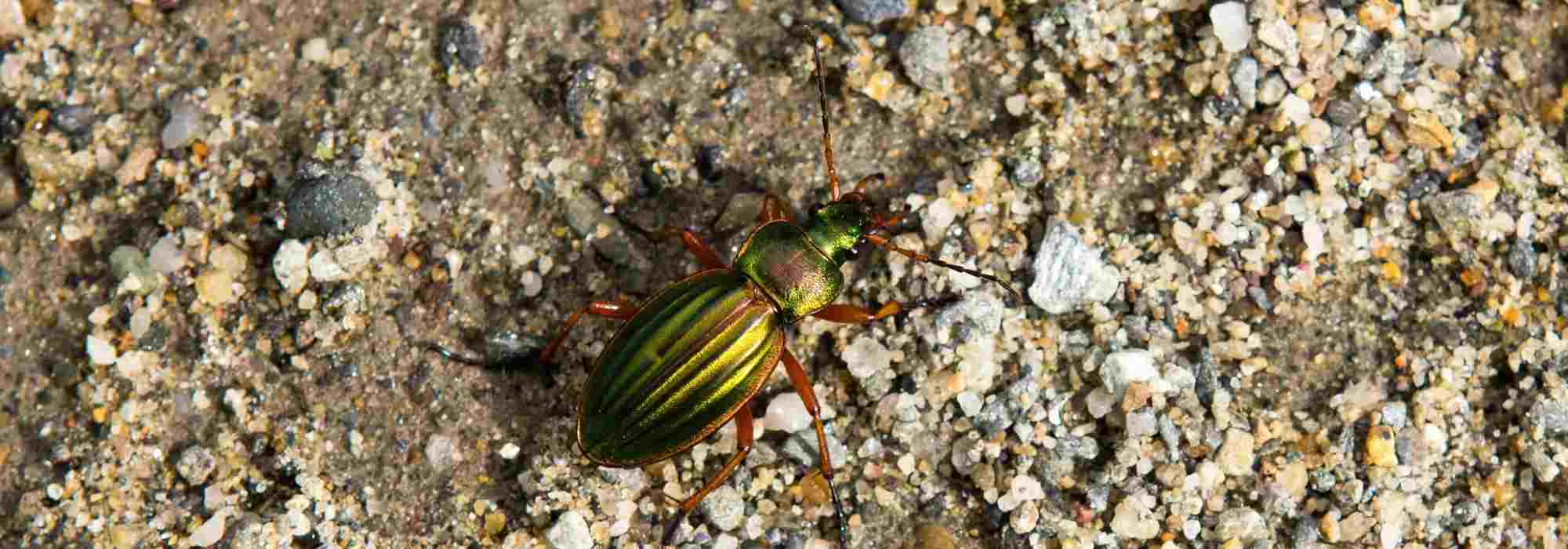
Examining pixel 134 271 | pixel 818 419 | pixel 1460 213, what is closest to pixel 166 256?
pixel 134 271

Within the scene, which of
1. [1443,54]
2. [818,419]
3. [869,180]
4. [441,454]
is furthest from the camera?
[1443,54]

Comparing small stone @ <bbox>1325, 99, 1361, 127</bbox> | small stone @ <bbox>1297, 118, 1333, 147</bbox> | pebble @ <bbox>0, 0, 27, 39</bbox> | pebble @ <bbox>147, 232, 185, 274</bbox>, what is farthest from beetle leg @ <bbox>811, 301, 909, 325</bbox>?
pebble @ <bbox>0, 0, 27, 39</bbox>

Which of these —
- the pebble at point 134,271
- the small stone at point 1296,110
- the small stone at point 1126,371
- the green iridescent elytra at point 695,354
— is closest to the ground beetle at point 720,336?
the green iridescent elytra at point 695,354

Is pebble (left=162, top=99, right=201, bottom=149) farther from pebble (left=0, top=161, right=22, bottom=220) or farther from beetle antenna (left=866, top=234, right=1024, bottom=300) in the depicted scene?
beetle antenna (left=866, top=234, right=1024, bottom=300)

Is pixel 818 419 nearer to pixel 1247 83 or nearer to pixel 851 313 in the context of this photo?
pixel 851 313

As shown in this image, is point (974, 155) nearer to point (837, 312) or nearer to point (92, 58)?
point (837, 312)
